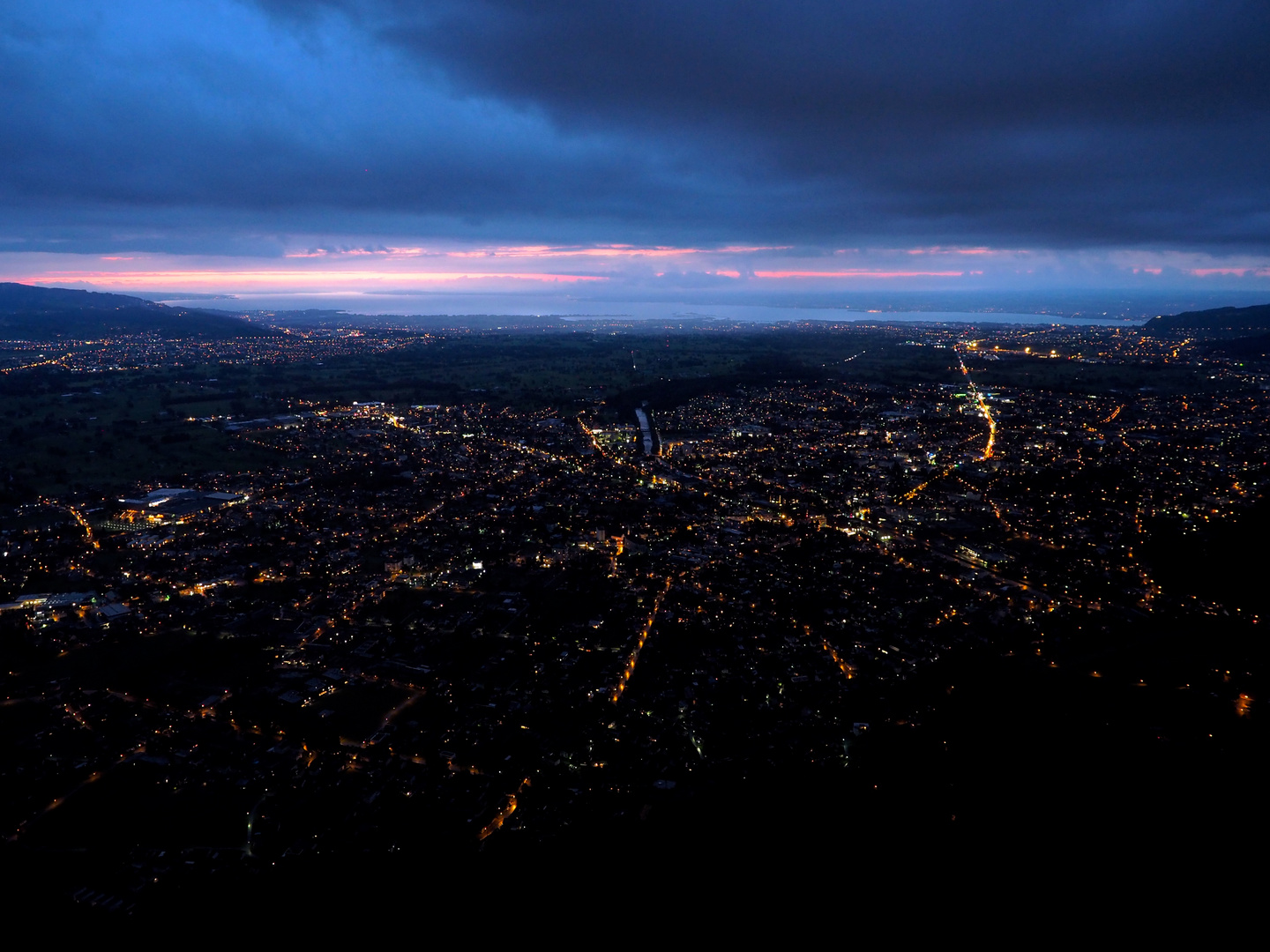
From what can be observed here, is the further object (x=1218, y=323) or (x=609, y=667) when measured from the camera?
(x=1218, y=323)

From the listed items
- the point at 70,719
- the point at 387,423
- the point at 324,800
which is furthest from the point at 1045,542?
the point at 387,423

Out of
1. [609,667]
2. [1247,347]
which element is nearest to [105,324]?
[609,667]

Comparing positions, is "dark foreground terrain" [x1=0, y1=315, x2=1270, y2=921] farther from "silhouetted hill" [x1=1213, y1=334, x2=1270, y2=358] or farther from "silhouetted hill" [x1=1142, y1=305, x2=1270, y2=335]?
"silhouetted hill" [x1=1142, y1=305, x2=1270, y2=335]

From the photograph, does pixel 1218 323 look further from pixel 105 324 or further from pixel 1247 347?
pixel 105 324

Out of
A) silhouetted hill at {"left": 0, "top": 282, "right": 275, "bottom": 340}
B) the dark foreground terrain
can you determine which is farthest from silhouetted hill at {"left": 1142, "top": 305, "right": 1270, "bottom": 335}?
silhouetted hill at {"left": 0, "top": 282, "right": 275, "bottom": 340}

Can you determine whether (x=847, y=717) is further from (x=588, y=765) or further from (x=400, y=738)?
(x=400, y=738)

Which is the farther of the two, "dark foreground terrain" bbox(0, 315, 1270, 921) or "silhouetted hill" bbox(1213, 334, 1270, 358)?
"silhouetted hill" bbox(1213, 334, 1270, 358)

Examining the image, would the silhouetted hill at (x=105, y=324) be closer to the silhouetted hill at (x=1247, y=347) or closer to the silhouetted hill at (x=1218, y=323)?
the silhouetted hill at (x=1247, y=347)

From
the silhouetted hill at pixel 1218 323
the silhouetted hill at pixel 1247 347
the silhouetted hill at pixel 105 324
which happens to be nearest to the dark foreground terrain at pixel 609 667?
the silhouetted hill at pixel 1247 347

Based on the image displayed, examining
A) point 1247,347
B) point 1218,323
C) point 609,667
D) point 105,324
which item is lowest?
point 609,667
